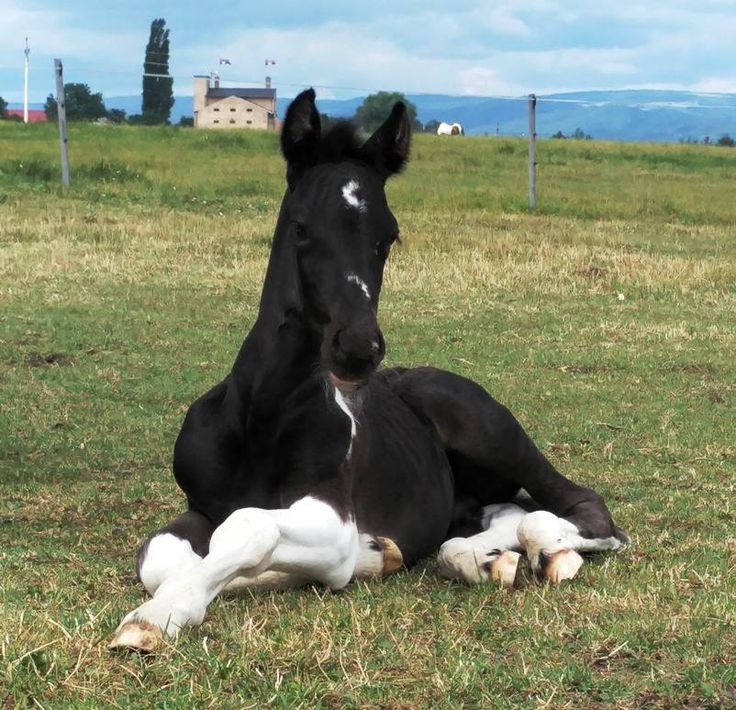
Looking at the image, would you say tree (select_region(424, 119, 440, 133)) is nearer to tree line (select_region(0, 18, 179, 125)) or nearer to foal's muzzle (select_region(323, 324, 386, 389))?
tree line (select_region(0, 18, 179, 125))

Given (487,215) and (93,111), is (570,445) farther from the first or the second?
(93,111)

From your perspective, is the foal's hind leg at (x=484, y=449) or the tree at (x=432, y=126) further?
the tree at (x=432, y=126)

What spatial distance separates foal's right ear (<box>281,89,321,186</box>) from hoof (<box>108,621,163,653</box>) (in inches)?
68.8

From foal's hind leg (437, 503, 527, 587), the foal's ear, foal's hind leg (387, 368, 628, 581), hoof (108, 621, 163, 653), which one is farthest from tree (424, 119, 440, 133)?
hoof (108, 621, 163, 653)

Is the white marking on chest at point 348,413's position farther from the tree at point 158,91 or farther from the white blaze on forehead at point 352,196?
the tree at point 158,91

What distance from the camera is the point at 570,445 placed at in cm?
780

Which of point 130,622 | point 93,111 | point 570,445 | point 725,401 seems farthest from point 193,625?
point 93,111

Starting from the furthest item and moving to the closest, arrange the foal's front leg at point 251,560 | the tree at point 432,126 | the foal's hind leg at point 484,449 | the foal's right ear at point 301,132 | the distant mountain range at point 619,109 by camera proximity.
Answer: the tree at point 432,126, the distant mountain range at point 619,109, the foal's hind leg at point 484,449, the foal's right ear at point 301,132, the foal's front leg at point 251,560

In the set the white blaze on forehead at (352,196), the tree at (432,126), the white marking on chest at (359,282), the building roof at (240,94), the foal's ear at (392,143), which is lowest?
the white marking on chest at (359,282)

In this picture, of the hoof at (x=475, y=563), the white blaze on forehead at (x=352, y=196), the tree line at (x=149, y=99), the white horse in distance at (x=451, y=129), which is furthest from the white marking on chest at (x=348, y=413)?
the tree line at (x=149, y=99)

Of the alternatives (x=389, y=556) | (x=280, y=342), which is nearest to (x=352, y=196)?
(x=280, y=342)

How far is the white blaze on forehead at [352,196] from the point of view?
4023 millimetres

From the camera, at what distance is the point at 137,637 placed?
Answer: 3223 millimetres

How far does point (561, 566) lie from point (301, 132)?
184cm
